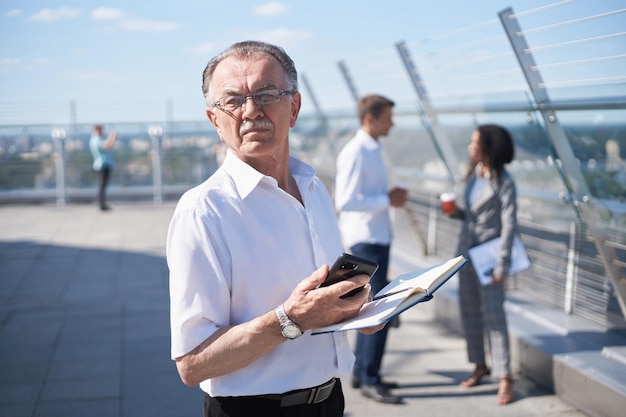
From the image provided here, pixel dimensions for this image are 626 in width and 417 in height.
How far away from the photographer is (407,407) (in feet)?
15.7

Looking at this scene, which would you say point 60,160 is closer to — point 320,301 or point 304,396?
point 304,396

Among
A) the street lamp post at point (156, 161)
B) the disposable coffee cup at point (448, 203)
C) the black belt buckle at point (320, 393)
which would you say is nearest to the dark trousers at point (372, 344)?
the disposable coffee cup at point (448, 203)

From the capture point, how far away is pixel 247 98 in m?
2.01

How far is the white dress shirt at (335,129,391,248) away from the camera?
5.04 m

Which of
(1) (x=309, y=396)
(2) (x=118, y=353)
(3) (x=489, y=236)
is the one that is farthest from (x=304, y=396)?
(2) (x=118, y=353)

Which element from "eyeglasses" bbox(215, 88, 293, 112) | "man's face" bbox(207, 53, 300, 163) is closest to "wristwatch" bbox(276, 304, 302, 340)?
"man's face" bbox(207, 53, 300, 163)

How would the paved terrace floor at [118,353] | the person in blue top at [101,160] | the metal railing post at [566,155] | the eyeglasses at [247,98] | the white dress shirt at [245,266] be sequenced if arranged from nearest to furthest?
the white dress shirt at [245,266]
the eyeglasses at [247,98]
the paved terrace floor at [118,353]
the metal railing post at [566,155]
the person in blue top at [101,160]

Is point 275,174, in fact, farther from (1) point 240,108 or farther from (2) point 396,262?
(2) point 396,262

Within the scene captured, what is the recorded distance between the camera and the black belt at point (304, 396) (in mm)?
2045

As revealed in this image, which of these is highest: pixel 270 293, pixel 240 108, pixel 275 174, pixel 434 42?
pixel 434 42

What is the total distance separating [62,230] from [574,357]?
9.16 meters

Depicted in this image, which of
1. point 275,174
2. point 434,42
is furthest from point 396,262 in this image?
point 275,174

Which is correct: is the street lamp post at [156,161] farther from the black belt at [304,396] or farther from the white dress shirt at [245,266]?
the black belt at [304,396]

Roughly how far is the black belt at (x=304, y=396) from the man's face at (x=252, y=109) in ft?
2.15
